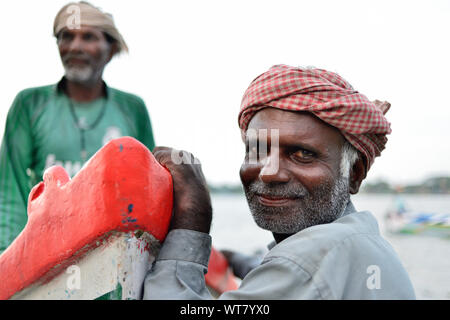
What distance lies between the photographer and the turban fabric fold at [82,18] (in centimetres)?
255

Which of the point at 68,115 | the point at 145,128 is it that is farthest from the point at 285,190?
the point at 68,115

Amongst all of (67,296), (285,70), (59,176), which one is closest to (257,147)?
(285,70)

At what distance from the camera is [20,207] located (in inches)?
93.0

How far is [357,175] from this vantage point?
177cm

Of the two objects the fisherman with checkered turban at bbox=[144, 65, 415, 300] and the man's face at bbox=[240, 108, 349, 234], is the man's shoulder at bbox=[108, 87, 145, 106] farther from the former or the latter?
the man's face at bbox=[240, 108, 349, 234]

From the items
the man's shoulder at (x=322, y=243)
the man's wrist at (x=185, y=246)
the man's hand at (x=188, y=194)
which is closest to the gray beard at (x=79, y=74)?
the man's hand at (x=188, y=194)

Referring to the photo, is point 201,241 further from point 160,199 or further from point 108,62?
point 108,62

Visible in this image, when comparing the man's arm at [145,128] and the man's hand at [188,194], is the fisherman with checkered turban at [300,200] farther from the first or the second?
the man's arm at [145,128]

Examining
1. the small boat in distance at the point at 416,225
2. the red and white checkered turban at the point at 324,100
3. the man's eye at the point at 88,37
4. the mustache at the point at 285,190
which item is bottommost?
the small boat in distance at the point at 416,225

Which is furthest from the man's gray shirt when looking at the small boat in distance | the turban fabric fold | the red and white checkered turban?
the small boat in distance

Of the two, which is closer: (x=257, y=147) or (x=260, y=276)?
(x=260, y=276)

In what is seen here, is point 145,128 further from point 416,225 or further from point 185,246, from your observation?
point 416,225

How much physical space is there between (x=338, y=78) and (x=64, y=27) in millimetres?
1825

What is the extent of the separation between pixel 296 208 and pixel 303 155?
0.67ft
